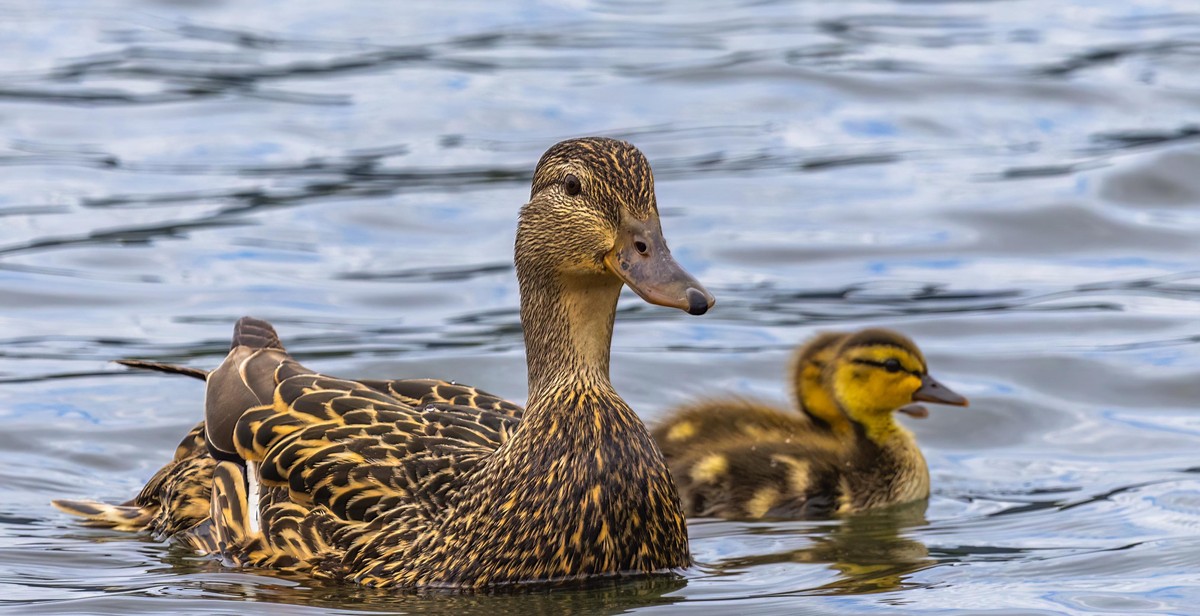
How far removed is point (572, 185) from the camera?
4.95 meters

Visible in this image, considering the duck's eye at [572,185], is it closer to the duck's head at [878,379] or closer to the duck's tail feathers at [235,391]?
the duck's tail feathers at [235,391]

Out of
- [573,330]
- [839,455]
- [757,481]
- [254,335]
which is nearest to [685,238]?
[839,455]

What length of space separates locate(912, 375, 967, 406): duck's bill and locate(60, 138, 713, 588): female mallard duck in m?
2.00

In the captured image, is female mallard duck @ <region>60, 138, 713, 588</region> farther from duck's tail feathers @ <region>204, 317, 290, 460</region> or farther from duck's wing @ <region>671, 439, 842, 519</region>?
duck's wing @ <region>671, 439, 842, 519</region>

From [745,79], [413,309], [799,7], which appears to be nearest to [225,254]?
[413,309]

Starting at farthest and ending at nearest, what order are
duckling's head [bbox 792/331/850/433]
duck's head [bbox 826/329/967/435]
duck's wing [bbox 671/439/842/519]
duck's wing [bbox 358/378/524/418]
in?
duckling's head [bbox 792/331/850/433] < duck's head [bbox 826/329/967/435] < duck's wing [bbox 671/439/842/519] < duck's wing [bbox 358/378/524/418]

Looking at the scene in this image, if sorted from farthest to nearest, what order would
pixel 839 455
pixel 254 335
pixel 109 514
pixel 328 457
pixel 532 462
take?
pixel 839 455, pixel 109 514, pixel 254 335, pixel 328 457, pixel 532 462

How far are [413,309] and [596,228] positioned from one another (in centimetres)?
414

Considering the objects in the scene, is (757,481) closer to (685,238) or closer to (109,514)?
(109,514)

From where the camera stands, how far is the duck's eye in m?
4.94

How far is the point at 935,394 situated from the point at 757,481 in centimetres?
78

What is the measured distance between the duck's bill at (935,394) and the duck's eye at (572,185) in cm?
231

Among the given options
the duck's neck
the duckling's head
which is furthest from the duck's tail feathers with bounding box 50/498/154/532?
the duckling's head

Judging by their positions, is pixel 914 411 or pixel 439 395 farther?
pixel 914 411
